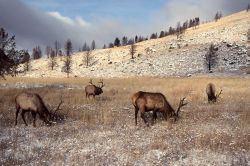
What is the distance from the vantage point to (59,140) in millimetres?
16578

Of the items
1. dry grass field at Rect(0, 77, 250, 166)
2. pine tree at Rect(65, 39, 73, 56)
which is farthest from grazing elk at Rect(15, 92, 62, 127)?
pine tree at Rect(65, 39, 73, 56)

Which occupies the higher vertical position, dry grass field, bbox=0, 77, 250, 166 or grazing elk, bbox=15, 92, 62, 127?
grazing elk, bbox=15, 92, 62, 127

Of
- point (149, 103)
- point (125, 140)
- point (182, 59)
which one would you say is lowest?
point (125, 140)

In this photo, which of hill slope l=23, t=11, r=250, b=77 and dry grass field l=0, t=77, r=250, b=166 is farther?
hill slope l=23, t=11, r=250, b=77

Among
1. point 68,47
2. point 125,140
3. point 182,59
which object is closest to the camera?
point 125,140

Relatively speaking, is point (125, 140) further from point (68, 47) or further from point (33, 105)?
point (68, 47)

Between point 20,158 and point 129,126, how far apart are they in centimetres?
639

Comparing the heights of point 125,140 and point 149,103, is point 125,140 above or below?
below

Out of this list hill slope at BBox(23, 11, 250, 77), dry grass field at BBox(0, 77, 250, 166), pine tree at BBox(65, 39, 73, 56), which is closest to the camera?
dry grass field at BBox(0, 77, 250, 166)

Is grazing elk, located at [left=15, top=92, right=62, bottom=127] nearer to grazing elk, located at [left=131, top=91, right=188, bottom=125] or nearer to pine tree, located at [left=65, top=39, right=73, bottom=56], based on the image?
grazing elk, located at [left=131, top=91, right=188, bottom=125]

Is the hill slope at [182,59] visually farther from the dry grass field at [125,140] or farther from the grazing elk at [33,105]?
the grazing elk at [33,105]

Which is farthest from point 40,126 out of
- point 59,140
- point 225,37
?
point 225,37

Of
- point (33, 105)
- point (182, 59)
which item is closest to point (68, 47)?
point (182, 59)

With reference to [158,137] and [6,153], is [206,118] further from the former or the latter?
[6,153]
